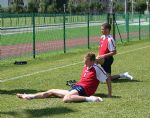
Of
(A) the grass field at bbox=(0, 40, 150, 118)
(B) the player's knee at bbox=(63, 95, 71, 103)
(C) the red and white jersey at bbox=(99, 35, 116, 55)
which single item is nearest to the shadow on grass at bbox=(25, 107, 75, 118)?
(A) the grass field at bbox=(0, 40, 150, 118)

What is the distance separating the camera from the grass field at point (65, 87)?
909 centimetres

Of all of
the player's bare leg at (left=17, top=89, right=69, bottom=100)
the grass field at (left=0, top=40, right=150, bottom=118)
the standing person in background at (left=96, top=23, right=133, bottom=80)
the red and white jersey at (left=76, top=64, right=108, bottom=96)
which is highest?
the standing person in background at (left=96, top=23, right=133, bottom=80)

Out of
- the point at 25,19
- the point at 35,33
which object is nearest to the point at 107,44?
the point at 25,19

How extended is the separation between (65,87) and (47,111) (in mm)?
3480

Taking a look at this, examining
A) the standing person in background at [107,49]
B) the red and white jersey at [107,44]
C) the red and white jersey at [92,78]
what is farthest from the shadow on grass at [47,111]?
the red and white jersey at [107,44]

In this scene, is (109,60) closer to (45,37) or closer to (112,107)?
(112,107)

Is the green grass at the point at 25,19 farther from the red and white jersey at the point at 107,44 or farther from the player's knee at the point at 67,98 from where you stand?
the player's knee at the point at 67,98

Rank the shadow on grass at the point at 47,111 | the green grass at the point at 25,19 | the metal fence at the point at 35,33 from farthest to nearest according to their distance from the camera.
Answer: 1. the metal fence at the point at 35,33
2. the green grass at the point at 25,19
3. the shadow on grass at the point at 47,111

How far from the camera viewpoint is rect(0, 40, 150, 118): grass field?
9.09 metres

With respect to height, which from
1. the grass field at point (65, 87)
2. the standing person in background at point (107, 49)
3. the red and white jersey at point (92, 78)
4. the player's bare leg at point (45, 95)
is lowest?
the grass field at point (65, 87)

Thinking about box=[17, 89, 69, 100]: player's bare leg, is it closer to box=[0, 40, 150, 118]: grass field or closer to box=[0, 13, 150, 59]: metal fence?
box=[0, 40, 150, 118]: grass field

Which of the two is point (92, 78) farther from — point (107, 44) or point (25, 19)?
point (25, 19)

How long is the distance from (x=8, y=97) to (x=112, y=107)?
2.68 metres

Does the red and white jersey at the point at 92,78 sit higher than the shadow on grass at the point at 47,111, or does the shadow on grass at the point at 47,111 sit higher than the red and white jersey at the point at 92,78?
the red and white jersey at the point at 92,78
